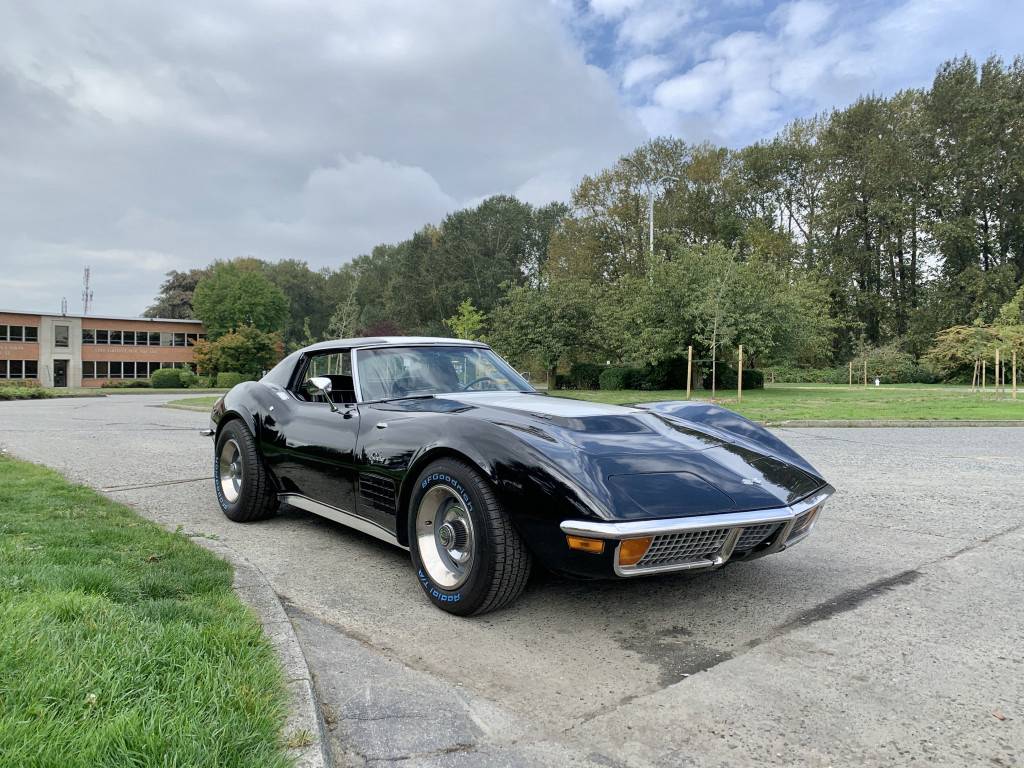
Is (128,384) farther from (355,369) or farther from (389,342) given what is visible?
(355,369)

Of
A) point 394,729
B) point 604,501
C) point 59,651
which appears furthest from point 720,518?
point 59,651

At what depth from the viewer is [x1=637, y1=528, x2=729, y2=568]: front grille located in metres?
2.83

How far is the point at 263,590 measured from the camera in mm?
3400

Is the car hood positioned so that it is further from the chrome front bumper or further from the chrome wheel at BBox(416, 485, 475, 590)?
the chrome wheel at BBox(416, 485, 475, 590)

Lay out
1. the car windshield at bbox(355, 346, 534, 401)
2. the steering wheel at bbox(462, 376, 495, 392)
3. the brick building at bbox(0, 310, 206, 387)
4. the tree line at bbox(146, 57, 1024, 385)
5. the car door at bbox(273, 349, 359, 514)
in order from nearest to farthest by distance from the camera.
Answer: the car door at bbox(273, 349, 359, 514) → the car windshield at bbox(355, 346, 534, 401) → the steering wheel at bbox(462, 376, 495, 392) → the tree line at bbox(146, 57, 1024, 385) → the brick building at bbox(0, 310, 206, 387)

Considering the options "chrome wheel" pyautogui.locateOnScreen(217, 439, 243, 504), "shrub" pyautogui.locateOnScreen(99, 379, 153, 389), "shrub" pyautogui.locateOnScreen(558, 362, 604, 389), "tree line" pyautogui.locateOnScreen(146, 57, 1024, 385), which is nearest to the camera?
"chrome wheel" pyautogui.locateOnScreen(217, 439, 243, 504)

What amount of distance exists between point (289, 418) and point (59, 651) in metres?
2.46

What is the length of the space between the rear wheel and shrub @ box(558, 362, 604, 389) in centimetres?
2850

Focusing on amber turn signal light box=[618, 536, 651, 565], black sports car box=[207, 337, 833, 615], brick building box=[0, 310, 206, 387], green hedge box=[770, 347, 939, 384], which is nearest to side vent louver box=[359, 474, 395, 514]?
black sports car box=[207, 337, 833, 615]

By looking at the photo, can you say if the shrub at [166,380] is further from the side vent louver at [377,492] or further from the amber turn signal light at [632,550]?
the amber turn signal light at [632,550]

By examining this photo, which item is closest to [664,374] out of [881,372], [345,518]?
[881,372]

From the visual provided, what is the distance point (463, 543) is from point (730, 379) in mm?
31271

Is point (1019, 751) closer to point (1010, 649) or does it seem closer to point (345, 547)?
point (1010, 649)

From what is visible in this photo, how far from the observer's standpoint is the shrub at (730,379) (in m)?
31.9
